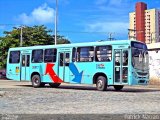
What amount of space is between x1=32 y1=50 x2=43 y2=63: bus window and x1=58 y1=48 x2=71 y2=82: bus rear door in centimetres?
190

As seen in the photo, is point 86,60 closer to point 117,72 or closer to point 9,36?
point 117,72

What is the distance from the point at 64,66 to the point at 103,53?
3.35 metres

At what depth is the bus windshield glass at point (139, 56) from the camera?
74.3 feet

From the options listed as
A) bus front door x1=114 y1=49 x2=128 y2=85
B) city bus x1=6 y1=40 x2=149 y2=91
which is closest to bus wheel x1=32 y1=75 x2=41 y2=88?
city bus x1=6 y1=40 x2=149 y2=91

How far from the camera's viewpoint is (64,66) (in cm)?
2584

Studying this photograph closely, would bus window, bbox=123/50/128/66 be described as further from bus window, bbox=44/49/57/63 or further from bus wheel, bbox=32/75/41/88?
bus wheel, bbox=32/75/41/88

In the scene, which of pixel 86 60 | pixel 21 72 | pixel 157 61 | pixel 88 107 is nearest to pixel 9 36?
pixel 157 61

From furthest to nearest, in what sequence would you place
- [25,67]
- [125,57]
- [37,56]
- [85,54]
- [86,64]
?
1. [25,67]
2. [37,56]
3. [85,54]
4. [86,64]
5. [125,57]

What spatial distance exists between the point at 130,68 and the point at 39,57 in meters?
8.04

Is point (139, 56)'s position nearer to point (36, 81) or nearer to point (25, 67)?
point (36, 81)

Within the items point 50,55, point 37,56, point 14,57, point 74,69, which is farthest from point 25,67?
point 74,69

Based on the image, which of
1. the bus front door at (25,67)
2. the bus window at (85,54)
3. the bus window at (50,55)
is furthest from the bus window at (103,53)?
the bus front door at (25,67)

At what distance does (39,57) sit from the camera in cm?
2783

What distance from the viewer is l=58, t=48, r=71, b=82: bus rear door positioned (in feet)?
84.2
